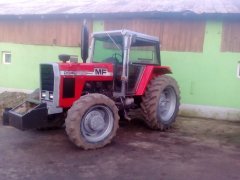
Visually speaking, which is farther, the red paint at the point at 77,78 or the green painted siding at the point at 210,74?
the green painted siding at the point at 210,74

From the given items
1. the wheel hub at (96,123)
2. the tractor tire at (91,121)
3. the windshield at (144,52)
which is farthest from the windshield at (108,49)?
the wheel hub at (96,123)

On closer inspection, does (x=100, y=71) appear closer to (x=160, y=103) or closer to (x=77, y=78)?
(x=77, y=78)

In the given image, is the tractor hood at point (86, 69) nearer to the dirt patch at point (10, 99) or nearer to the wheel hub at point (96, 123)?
the wheel hub at point (96, 123)

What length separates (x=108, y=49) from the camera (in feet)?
24.0

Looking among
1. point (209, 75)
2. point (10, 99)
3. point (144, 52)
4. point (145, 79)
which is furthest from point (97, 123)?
point (10, 99)

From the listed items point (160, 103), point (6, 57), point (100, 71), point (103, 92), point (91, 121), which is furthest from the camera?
point (6, 57)

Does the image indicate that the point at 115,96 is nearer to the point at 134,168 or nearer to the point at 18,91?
the point at 134,168

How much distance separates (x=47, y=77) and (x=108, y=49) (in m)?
1.70

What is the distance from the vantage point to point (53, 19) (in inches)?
443

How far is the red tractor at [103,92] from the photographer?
579 centimetres

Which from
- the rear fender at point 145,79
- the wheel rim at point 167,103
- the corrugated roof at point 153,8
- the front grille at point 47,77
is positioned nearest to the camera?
the front grille at point 47,77

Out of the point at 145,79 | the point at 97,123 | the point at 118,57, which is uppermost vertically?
the point at 118,57

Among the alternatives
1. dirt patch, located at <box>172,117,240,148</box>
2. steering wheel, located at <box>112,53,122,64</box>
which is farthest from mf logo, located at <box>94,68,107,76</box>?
dirt patch, located at <box>172,117,240,148</box>

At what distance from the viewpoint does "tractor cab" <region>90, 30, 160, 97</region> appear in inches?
270
